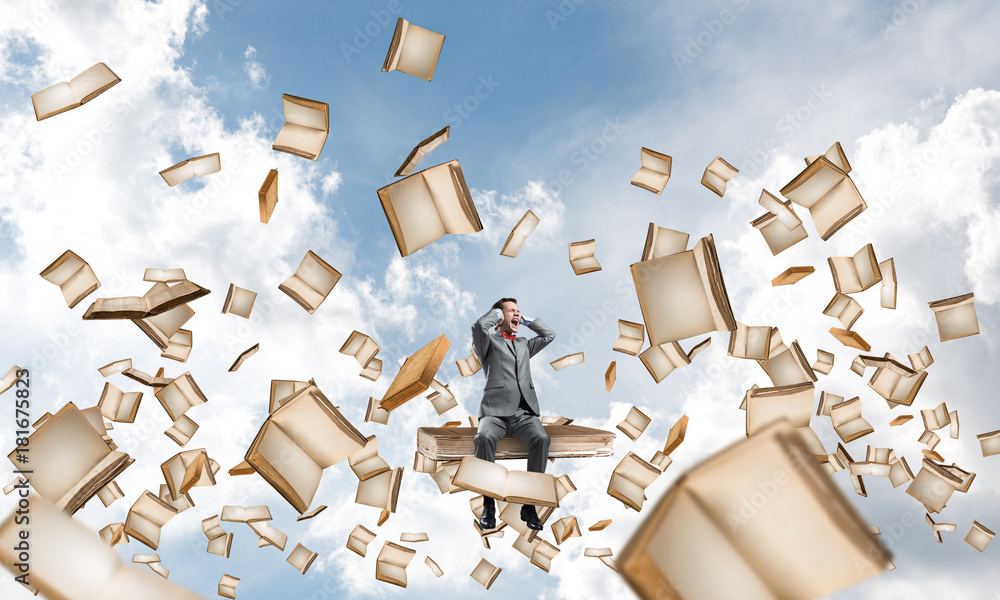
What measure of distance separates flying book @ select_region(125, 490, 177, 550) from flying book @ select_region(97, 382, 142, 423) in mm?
514

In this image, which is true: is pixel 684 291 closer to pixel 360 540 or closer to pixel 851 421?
pixel 851 421

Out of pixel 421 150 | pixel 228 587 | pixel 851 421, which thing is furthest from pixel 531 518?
pixel 421 150

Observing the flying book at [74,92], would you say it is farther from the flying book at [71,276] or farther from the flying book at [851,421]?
the flying book at [851,421]

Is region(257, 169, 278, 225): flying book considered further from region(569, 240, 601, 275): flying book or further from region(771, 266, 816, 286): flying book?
region(771, 266, 816, 286): flying book

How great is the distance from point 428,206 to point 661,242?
0.93 meters

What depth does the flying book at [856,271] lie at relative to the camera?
256 cm

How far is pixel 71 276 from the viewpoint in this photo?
94.7 inches

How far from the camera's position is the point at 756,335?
2604 mm

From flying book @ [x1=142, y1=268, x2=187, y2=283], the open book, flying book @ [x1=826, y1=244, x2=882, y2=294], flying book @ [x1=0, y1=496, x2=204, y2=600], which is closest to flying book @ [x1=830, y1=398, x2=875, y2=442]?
flying book @ [x1=826, y1=244, x2=882, y2=294]

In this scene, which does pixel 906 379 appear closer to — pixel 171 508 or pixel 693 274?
pixel 693 274

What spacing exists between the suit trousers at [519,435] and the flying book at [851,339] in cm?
153

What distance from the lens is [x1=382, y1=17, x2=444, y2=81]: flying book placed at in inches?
82.5

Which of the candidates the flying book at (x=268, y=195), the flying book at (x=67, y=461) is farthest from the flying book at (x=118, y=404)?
the flying book at (x=268, y=195)

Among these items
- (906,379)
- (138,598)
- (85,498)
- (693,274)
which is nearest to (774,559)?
(693,274)
